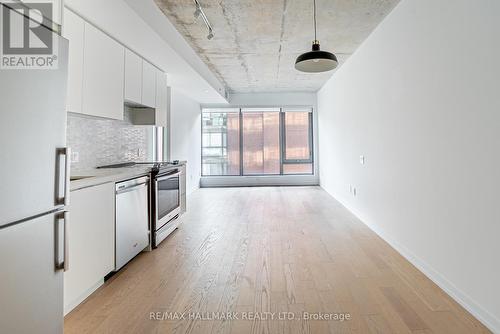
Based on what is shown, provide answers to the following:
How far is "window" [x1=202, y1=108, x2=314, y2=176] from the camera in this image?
27.7 feet

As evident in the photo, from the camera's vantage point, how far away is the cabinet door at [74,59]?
229 centimetres

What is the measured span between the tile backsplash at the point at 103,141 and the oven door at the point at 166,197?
2.47ft

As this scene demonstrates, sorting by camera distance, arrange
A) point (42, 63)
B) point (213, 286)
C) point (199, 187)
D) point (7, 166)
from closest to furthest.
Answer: point (7, 166)
point (42, 63)
point (213, 286)
point (199, 187)

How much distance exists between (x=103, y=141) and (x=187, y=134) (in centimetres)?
374

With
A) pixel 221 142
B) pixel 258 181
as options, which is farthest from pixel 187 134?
pixel 258 181

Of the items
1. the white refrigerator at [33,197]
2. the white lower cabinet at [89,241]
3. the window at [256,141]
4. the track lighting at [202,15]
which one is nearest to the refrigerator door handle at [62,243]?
the white refrigerator at [33,197]

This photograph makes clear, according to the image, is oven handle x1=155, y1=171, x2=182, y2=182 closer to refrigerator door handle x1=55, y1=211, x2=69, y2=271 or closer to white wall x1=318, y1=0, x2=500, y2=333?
refrigerator door handle x1=55, y1=211, x2=69, y2=271

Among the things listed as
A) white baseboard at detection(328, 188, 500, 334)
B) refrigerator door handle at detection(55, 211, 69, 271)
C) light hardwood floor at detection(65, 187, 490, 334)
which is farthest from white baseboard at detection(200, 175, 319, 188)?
refrigerator door handle at detection(55, 211, 69, 271)

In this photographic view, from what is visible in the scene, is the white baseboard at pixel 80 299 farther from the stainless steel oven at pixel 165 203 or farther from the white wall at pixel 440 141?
the white wall at pixel 440 141

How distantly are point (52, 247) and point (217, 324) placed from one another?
3.66 feet

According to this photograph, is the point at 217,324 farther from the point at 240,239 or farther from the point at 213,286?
the point at 240,239

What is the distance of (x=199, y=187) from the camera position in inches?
320

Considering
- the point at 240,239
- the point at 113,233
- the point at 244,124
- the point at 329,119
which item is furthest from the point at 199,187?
the point at 113,233

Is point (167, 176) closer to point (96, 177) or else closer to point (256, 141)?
point (96, 177)
